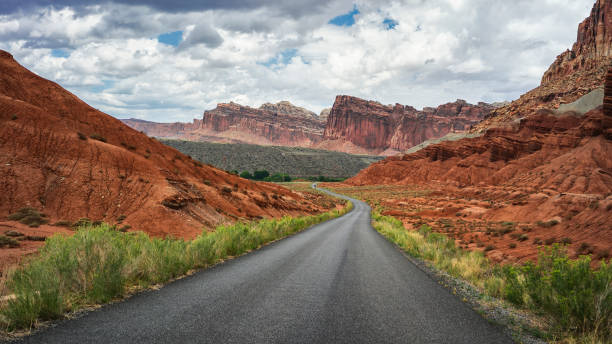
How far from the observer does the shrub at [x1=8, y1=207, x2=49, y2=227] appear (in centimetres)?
1641

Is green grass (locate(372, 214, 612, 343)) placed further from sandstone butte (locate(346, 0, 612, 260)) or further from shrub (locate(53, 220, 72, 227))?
shrub (locate(53, 220, 72, 227))

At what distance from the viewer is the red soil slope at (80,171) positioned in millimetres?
19094

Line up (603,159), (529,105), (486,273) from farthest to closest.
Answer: (529,105)
(603,159)
(486,273)

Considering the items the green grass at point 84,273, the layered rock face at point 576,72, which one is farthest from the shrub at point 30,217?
the layered rock face at point 576,72

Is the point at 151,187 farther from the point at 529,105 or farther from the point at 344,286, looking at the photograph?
the point at 529,105

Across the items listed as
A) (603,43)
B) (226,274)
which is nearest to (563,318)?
(226,274)

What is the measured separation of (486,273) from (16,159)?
2607 cm

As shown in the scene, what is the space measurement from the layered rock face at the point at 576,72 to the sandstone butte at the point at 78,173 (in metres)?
98.9

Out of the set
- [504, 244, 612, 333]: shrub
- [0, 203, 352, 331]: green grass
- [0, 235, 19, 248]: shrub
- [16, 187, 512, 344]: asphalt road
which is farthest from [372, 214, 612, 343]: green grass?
[0, 235, 19, 248]: shrub

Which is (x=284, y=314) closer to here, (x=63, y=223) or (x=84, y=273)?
(x=84, y=273)

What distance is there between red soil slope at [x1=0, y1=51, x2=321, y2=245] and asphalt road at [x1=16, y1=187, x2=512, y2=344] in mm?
13328

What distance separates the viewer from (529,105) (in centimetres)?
9838

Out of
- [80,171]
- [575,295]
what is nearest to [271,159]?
[80,171]

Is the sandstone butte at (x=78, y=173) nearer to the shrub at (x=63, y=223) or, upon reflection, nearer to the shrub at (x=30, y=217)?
the shrub at (x=30, y=217)
